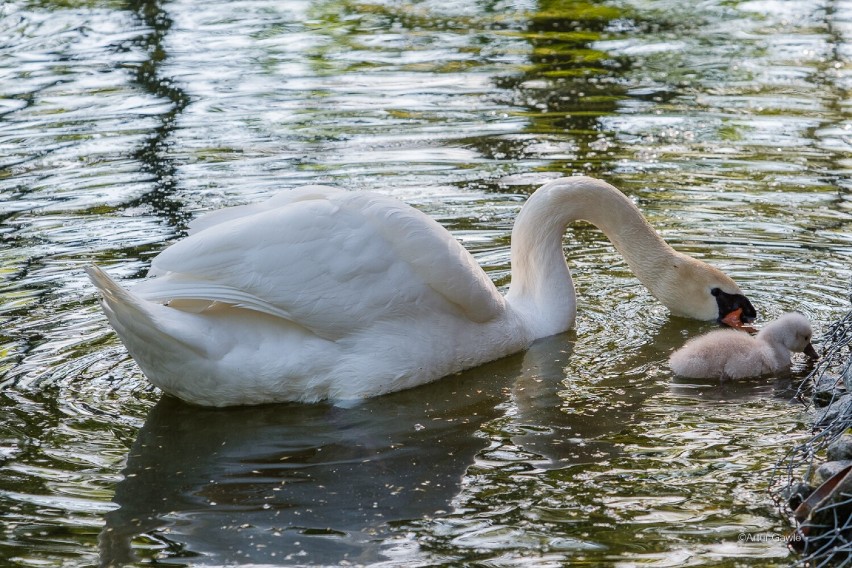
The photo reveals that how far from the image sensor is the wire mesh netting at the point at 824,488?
14.8ft

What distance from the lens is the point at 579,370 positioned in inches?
278

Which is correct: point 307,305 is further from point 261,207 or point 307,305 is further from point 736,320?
point 736,320

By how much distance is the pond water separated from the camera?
16.8 feet

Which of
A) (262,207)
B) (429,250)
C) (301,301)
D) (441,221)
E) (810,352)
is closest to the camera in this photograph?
(301,301)

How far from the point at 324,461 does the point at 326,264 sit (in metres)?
1.06

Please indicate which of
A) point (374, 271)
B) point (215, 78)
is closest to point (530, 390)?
point (374, 271)

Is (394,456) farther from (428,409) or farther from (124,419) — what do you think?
(124,419)

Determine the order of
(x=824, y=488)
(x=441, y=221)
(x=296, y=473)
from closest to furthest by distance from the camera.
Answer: (x=824, y=488), (x=296, y=473), (x=441, y=221)

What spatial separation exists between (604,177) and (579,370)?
145 inches

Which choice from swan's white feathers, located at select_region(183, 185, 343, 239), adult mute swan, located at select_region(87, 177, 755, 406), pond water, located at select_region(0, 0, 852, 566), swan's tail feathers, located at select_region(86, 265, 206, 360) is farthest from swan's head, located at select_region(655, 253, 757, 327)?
swan's tail feathers, located at select_region(86, 265, 206, 360)

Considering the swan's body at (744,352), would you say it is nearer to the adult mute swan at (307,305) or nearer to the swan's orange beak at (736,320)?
the swan's orange beak at (736,320)

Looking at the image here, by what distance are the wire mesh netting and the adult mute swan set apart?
2.01 meters

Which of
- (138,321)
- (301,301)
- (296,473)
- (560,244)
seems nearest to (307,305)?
(301,301)

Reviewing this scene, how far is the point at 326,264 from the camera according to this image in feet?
21.0
